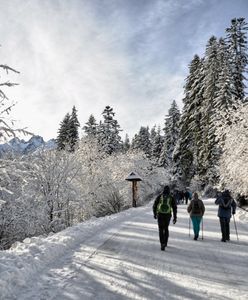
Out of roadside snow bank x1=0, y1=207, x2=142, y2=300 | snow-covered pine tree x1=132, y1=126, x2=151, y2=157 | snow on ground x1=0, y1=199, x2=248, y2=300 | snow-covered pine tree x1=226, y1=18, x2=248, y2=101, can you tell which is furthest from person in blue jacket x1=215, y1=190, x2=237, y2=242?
snow-covered pine tree x1=132, y1=126, x2=151, y2=157

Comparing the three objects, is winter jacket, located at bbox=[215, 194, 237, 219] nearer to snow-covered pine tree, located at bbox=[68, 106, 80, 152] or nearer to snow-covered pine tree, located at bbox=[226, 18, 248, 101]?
snow-covered pine tree, located at bbox=[226, 18, 248, 101]

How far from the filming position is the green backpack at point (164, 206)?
1136 cm

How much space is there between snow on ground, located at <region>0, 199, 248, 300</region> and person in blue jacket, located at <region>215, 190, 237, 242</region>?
13.9 inches

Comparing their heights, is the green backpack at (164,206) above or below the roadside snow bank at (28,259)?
above

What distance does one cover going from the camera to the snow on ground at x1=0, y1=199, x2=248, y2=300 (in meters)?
6.75

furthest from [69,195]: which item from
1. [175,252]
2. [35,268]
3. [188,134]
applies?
[188,134]

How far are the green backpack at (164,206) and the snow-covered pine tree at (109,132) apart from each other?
54269mm

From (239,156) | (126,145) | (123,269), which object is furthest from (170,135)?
(123,269)

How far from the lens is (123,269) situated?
27.9 feet

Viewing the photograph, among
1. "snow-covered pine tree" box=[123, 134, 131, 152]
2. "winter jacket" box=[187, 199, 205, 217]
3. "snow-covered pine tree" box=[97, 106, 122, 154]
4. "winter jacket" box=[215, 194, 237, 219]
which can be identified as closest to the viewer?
"winter jacket" box=[215, 194, 237, 219]

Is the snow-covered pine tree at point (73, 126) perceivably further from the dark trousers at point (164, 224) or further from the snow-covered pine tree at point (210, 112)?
the dark trousers at point (164, 224)

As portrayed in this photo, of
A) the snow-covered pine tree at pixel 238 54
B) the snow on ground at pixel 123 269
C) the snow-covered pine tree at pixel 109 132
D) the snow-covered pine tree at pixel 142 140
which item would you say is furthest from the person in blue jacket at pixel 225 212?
the snow-covered pine tree at pixel 142 140

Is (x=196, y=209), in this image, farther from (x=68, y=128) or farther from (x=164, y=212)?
(x=68, y=128)

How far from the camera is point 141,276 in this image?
7.89 m
